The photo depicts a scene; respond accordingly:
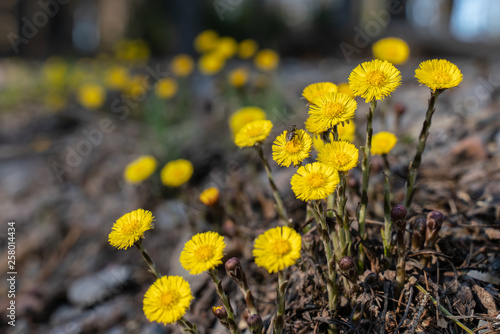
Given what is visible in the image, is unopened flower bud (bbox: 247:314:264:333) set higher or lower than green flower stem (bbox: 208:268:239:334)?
lower

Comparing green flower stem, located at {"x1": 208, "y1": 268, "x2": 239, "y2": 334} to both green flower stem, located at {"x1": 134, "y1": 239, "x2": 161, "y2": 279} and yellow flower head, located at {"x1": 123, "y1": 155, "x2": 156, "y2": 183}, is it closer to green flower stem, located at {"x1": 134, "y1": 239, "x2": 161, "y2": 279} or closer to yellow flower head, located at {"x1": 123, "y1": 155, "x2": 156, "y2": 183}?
green flower stem, located at {"x1": 134, "y1": 239, "x2": 161, "y2": 279}

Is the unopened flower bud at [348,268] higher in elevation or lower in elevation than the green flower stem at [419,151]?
lower

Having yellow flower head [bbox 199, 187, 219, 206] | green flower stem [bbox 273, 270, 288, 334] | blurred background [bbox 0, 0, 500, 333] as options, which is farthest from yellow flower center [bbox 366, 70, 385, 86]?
blurred background [bbox 0, 0, 500, 333]

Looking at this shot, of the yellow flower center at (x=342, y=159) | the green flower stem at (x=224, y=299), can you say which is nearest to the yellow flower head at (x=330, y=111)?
the yellow flower center at (x=342, y=159)

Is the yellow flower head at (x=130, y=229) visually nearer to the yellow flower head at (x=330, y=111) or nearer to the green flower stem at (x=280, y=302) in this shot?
the green flower stem at (x=280, y=302)

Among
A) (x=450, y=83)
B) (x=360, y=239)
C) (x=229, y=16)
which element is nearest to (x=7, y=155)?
(x=360, y=239)

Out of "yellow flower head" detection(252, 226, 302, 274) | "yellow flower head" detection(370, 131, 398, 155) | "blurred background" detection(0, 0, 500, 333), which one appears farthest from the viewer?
"blurred background" detection(0, 0, 500, 333)

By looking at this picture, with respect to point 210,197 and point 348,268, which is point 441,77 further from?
point 210,197
